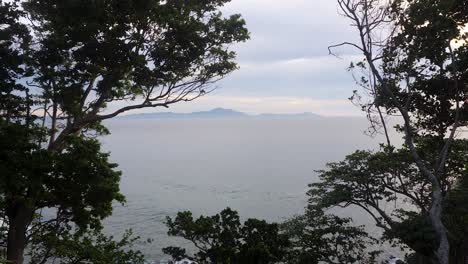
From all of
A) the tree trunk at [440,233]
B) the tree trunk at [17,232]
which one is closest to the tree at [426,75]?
the tree trunk at [440,233]

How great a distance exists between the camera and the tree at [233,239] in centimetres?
1487

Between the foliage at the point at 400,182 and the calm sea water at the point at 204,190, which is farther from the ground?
the foliage at the point at 400,182

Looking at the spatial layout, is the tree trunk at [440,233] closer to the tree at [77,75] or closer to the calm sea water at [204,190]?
the tree at [77,75]

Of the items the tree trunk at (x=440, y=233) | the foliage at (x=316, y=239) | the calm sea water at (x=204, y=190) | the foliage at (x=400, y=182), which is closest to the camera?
the tree trunk at (x=440, y=233)

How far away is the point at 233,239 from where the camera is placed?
1594cm

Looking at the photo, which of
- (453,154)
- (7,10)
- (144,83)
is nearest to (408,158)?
(453,154)

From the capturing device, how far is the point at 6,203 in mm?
13562

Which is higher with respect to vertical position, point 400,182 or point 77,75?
point 77,75

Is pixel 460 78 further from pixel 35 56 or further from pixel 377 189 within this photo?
pixel 35 56

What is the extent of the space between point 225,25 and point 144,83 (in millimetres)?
→ 4289

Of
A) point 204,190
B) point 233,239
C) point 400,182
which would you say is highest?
point 400,182

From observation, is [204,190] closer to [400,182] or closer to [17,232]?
[400,182]

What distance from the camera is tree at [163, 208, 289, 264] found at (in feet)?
48.8

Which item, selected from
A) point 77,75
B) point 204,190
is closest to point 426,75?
point 77,75
